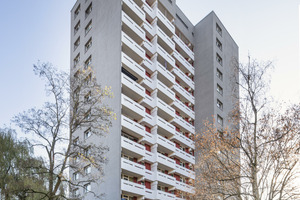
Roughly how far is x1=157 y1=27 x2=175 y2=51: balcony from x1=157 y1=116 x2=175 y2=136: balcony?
10935 mm

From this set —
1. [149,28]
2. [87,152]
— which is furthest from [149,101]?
[87,152]

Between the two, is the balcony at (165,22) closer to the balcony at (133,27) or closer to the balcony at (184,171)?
the balcony at (133,27)

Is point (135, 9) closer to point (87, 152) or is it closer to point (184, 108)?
point (184, 108)

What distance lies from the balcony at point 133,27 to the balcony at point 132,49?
156 cm

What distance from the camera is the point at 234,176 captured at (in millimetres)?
18688

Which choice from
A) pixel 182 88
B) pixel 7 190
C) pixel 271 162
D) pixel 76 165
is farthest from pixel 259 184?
pixel 182 88

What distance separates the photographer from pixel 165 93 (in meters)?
44.2

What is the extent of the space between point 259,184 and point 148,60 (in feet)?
89.3

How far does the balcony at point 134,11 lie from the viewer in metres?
41.2

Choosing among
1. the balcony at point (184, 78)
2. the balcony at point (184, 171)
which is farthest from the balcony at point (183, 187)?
the balcony at point (184, 78)

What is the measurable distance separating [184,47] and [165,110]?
12.9 meters

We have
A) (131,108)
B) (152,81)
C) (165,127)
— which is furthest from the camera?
(152,81)

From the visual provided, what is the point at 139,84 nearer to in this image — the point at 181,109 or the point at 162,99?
the point at 162,99

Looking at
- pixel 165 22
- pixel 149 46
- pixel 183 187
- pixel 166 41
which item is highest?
pixel 165 22
